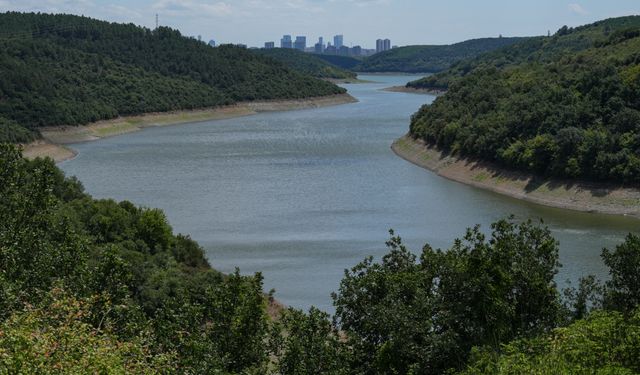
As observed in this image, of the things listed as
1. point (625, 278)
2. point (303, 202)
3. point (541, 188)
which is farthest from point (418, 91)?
point (625, 278)

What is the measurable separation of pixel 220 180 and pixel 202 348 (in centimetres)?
4612

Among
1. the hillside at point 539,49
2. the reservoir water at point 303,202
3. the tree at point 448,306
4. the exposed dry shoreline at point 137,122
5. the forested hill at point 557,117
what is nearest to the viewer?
the tree at point 448,306

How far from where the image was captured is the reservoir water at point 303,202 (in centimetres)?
3691

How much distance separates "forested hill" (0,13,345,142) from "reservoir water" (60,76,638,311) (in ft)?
27.3

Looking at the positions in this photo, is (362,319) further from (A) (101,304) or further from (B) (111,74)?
(B) (111,74)

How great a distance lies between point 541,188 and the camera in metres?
52.3

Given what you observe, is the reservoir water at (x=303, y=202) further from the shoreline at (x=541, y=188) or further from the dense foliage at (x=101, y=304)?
the dense foliage at (x=101, y=304)

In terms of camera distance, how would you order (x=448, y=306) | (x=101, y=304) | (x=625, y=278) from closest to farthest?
(x=101, y=304), (x=448, y=306), (x=625, y=278)

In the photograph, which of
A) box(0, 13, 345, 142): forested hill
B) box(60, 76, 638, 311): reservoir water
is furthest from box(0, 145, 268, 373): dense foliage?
box(0, 13, 345, 142): forested hill

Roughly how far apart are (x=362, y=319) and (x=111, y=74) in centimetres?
10917

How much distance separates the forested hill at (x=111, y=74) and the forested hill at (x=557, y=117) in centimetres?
3718

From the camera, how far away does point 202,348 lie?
1562 cm

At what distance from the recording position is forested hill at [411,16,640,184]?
5150 cm

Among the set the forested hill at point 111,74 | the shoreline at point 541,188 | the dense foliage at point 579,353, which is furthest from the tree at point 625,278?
the forested hill at point 111,74
